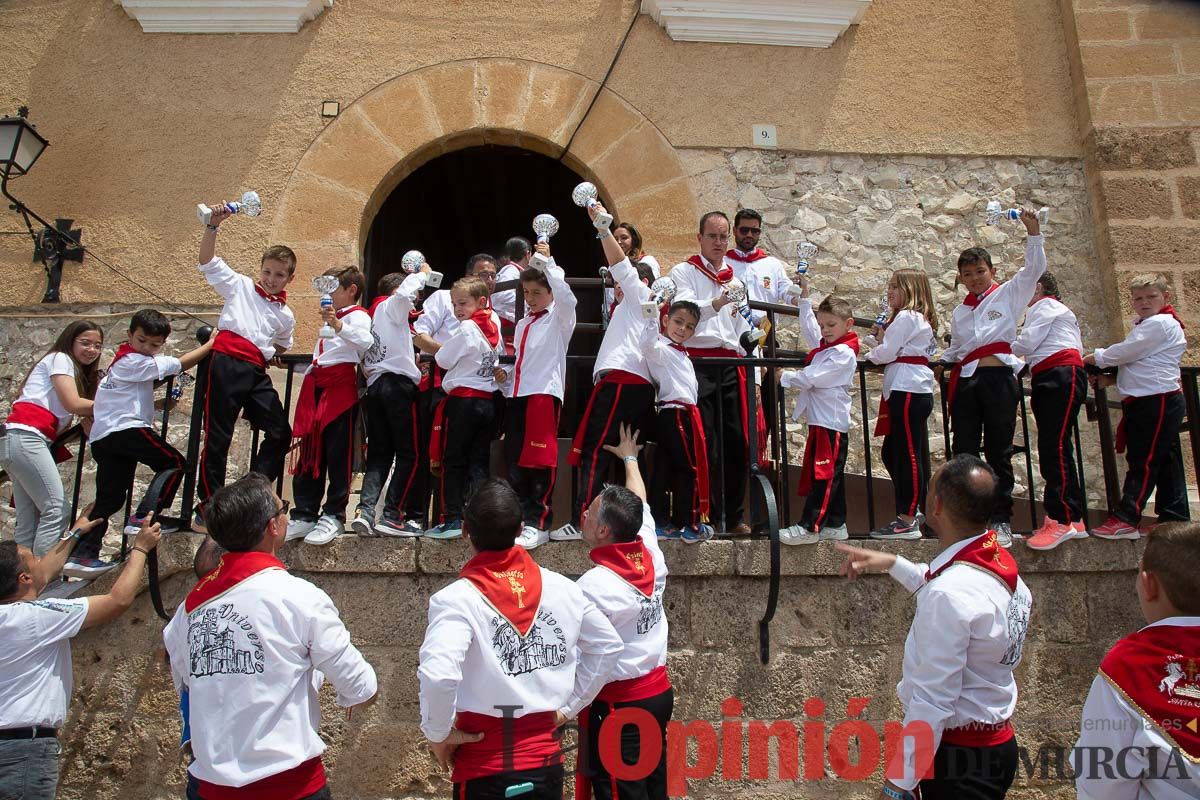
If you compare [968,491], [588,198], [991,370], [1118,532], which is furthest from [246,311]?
[1118,532]

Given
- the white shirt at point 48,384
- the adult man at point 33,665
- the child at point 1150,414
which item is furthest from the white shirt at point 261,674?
the child at point 1150,414

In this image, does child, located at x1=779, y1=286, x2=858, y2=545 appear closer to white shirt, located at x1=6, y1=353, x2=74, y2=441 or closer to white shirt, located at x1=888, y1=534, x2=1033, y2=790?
white shirt, located at x1=888, y1=534, x2=1033, y2=790

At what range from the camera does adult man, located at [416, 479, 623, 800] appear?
2.87m

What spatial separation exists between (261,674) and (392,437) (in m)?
2.05

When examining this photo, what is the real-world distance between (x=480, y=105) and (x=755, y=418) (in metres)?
3.73

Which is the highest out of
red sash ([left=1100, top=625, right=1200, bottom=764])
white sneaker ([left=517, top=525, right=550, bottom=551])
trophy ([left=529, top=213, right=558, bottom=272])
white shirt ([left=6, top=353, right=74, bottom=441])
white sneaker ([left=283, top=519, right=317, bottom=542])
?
trophy ([left=529, top=213, right=558, bottom=272])

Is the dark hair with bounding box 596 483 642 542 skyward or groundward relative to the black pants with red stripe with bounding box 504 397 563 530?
groundward

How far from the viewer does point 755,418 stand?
4.84 metres

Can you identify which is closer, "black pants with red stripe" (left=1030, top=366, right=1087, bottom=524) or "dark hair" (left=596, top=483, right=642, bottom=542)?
"dark hair" (left=596, top=483, right=642, bottom=542)

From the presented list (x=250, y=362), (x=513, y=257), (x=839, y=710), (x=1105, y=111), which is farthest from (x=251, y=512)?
(x=1105, y=111)

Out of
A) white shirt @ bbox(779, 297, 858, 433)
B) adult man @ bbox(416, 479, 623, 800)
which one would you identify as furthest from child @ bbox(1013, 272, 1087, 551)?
adult man @ bbox(416, 479, 623, 800)

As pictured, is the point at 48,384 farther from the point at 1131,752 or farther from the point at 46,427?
the point at 1131,752

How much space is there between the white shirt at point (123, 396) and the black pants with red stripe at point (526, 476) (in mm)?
1817

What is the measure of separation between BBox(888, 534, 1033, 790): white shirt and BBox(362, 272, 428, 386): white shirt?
277 cm
